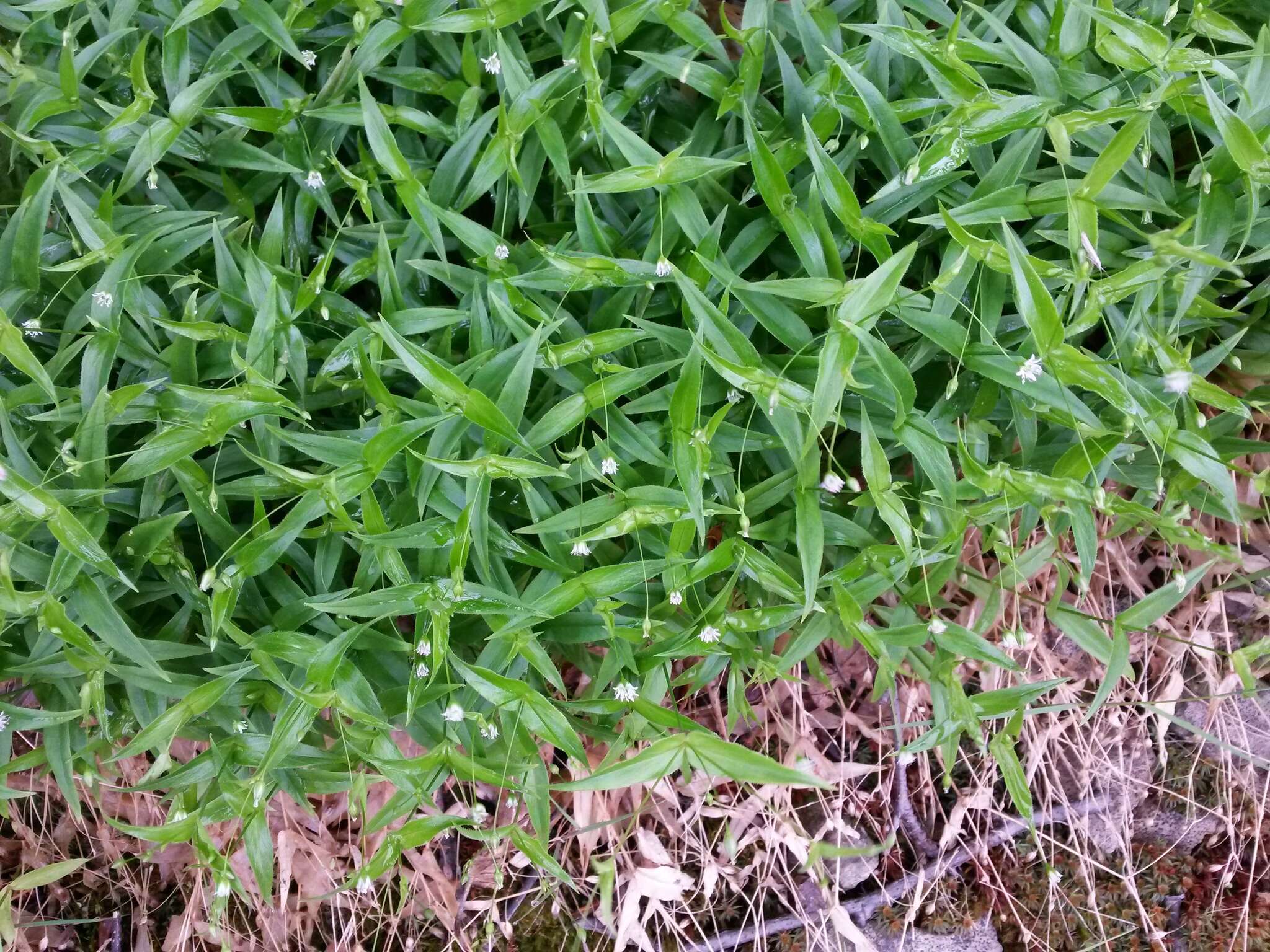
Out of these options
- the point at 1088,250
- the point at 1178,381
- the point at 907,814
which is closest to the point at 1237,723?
the point at 907,814

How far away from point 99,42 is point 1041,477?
1.55 m

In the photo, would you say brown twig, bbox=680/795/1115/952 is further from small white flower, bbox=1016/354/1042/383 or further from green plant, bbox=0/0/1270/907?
small white flower, bbox=1016/354/1042/383

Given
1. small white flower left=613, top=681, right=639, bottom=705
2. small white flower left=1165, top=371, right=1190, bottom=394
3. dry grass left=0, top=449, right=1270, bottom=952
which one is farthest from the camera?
dry grass left=0, top=449, right=1270, bottom=952

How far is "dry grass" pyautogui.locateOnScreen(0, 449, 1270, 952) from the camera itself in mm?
1596

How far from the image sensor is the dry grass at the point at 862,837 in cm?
160

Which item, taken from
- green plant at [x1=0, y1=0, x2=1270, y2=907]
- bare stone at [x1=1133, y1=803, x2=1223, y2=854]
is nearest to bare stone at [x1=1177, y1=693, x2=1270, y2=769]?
bare stone at [x1=1133, y1=803, x2=1223, y2=854]

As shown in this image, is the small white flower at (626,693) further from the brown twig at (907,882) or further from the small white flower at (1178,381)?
the small white flower at (1178,381)

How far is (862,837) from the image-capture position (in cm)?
164

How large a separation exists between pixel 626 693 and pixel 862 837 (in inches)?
28.1

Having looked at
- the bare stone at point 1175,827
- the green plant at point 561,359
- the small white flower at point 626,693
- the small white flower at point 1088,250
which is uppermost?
the small white flower at point 1088,250

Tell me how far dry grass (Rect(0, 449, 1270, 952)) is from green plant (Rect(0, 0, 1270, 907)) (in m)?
0.29

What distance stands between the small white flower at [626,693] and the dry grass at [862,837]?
0.34m

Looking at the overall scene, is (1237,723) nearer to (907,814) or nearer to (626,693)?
(907,814)

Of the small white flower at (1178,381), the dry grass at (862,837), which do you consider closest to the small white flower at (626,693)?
the dry grass at (862,837)
